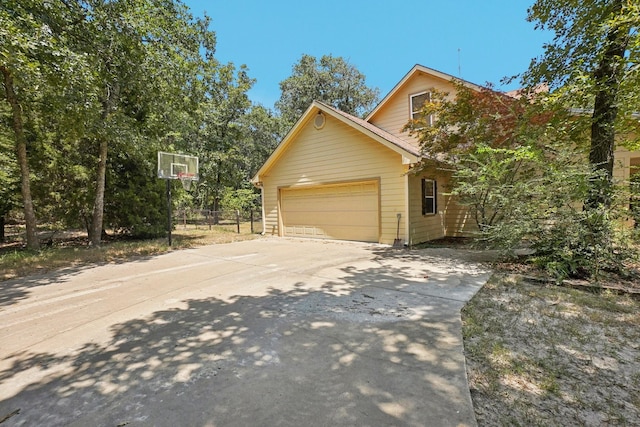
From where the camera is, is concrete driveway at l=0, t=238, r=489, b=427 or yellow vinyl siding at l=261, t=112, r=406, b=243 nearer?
concrete driveway at l=0, t=238, r=489, b=427

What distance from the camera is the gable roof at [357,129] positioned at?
8.45 m

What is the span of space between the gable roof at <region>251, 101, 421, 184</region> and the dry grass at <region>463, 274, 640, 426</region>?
5169mm

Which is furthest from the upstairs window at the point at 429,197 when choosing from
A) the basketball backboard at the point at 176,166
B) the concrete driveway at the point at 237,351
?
the basketball backboard at the point at 176,166

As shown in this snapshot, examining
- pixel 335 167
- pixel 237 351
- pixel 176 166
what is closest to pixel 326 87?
pixel 335 167

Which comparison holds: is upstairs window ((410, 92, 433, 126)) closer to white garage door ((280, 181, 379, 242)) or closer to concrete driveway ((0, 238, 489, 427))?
white garage door ((280, 181, 379, 242))

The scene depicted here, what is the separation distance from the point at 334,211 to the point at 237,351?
8.35 m

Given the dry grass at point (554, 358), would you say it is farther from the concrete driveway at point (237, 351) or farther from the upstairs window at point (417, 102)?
the upstairs window at point (417, 102)

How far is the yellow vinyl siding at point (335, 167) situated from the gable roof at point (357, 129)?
0.56 ft

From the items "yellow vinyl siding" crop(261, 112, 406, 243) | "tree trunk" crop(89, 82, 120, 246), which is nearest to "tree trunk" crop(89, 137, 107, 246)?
"tree trunk" crop(89, 82, 120, 246)

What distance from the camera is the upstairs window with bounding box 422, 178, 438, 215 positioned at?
982cm

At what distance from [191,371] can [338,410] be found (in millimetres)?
1264

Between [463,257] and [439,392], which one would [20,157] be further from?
[463,257]

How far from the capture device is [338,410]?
1.92 metres

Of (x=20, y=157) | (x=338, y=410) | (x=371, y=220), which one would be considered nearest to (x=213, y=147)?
(x=20, y=157)
